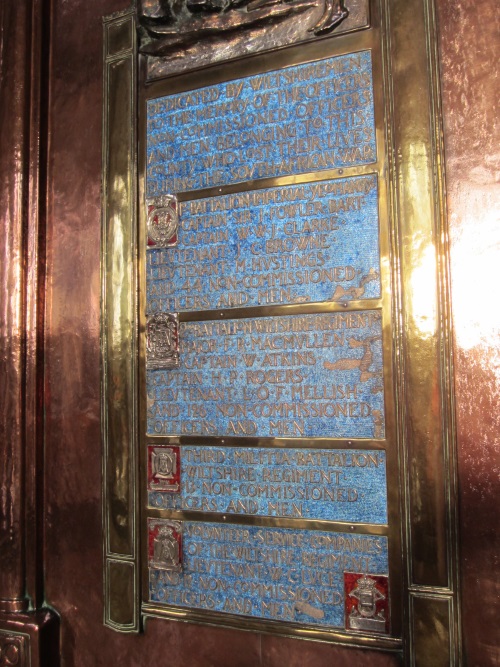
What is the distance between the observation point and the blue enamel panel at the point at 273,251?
2.62 metres

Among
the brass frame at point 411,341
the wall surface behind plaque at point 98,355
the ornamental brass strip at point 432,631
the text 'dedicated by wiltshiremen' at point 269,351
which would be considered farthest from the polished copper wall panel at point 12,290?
the ornamental brass strip at point 432,631

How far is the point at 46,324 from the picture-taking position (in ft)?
10.4

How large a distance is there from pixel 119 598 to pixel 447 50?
102 inches

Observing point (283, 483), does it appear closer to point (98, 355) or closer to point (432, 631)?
point (432, 631)

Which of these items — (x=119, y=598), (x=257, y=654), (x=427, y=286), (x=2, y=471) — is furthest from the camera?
(x=2, y=471)

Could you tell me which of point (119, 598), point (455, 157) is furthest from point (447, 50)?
point (119, 598)

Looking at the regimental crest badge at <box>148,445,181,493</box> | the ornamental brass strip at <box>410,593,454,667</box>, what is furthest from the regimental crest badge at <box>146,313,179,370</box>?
the ornamental brass strip at <box>410,593,454,667</box>

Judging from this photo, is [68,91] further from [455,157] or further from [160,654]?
[160,654]

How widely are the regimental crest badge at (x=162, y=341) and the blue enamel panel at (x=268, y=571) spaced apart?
69cm

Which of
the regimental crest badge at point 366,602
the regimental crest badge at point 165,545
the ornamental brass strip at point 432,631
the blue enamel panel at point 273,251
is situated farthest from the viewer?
the regimental crest badge at point 165,545

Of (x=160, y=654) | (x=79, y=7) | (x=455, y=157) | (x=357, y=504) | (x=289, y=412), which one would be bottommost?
(x=160, y=654)

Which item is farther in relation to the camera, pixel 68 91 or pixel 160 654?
pixel 68 91

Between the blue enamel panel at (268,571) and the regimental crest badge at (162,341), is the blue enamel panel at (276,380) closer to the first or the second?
the regimental crest badge at (162,341)

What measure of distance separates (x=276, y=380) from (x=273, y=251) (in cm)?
53
